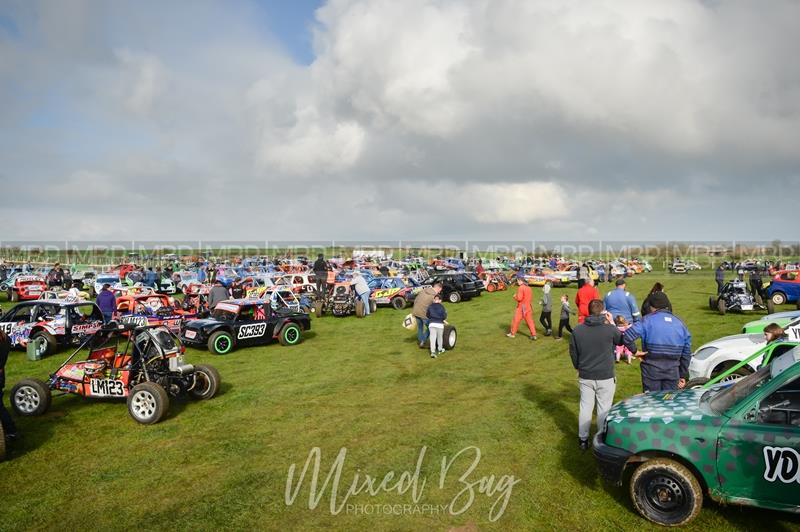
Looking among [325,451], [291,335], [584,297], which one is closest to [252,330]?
[291,335]

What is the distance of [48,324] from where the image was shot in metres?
13.4

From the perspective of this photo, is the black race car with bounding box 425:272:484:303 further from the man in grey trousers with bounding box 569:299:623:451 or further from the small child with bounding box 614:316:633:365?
the man in grey trousers with bounding box 569:299:623:451

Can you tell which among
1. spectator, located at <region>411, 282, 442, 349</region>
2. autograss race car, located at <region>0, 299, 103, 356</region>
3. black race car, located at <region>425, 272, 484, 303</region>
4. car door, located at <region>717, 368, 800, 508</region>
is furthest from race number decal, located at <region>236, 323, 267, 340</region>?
black race car, located at <region>425, 272, 484, 303</region>

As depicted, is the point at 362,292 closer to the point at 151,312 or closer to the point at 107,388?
the point at 151,312

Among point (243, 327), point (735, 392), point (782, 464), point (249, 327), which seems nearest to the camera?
point (782, 464)

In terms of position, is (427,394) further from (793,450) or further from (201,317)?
(201,317)

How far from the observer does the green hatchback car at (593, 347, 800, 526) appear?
4445 millimetres

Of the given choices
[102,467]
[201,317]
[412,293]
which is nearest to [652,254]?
[412,293]

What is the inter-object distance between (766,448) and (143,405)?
836 cm

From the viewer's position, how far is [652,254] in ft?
330

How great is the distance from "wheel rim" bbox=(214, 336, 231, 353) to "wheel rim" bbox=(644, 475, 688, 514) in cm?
1127

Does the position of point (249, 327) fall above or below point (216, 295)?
below

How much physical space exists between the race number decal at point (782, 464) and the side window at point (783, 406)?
0.26 metres

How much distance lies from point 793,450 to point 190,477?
6.50 m
